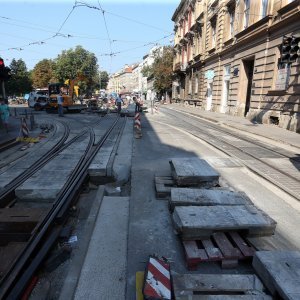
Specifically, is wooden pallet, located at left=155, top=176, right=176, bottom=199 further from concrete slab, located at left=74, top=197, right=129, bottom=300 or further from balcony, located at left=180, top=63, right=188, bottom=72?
balcony, located at left=180, top=63, right=188, bottom=72

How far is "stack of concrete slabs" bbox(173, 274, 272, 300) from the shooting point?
2.71m

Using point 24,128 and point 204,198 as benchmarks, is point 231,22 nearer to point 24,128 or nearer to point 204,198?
point 24,128

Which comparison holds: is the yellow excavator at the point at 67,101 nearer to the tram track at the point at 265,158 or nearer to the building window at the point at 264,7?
the tram track at the point at 265,158

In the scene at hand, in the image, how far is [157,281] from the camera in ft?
9.31

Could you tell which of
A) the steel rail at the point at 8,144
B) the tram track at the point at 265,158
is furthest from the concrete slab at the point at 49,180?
the tram track at the point at 265,158

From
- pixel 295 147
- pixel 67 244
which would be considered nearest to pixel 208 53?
pixel 295 147

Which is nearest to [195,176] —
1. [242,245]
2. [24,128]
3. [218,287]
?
[242,245]

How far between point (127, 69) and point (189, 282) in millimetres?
149705

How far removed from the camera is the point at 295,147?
1097cm

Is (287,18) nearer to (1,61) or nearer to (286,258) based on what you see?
(1,61)

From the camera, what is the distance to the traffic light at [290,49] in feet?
39.7

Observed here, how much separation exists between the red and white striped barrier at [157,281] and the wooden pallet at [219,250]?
382 millimetres

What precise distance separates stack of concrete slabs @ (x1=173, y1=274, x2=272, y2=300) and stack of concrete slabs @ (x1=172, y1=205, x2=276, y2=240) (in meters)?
0.70

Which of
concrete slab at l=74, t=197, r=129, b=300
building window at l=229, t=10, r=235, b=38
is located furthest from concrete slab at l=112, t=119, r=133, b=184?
building window at l=229, t=10, r=235, b=38
